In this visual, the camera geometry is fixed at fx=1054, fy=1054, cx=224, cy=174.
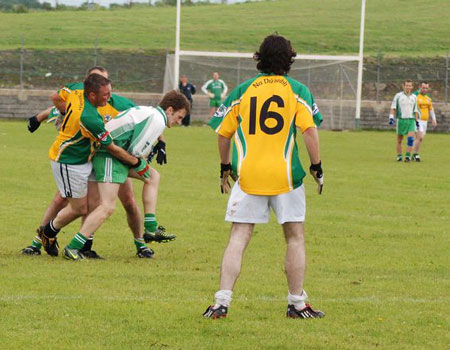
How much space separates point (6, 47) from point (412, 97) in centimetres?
3541

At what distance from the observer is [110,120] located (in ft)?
33.1

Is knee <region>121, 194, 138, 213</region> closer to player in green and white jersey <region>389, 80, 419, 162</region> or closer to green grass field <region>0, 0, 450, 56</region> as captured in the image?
player in green and white jersey <region>389, 80, 419, 162</region>

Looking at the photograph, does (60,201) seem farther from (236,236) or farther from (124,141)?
(236,236)

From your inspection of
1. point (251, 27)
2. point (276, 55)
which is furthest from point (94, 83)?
point (251, 27)

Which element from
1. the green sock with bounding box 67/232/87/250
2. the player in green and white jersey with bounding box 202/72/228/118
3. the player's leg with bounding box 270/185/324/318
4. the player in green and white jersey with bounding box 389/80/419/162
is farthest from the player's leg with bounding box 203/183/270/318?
the player in green and white jersey with bounding box 202/72/228/118

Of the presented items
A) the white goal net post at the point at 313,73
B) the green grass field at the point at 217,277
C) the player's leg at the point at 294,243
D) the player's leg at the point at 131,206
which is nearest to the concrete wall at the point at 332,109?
the white goal net post at the point at 313,73

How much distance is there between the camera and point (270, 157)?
7273 millimetres

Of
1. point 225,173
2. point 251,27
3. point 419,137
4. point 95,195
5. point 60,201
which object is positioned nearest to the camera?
point 225,173

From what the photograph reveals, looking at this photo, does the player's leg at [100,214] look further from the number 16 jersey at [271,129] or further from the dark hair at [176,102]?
the number 16 jersey at [271,129]

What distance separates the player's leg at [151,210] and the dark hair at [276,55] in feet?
11.6

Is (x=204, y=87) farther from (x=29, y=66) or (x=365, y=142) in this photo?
(x=29, y=66)

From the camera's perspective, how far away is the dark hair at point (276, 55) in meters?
7.28

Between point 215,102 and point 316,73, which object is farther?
point 316,73

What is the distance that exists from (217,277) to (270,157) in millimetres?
2314
